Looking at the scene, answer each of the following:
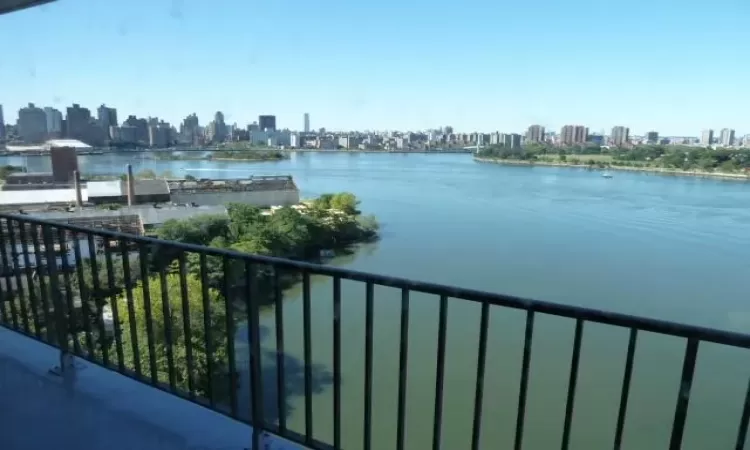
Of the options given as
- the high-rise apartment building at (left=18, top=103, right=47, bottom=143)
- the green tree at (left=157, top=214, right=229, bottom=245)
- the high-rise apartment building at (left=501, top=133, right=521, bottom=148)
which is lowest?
the green tree at (left=157, top=214, right=229, bottom=245)

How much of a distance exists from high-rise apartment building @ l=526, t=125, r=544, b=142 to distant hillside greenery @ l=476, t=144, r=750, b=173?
1468 cm

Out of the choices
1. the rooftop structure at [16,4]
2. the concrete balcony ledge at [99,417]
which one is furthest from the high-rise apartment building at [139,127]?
the concrete balcony ledge at [99,417]

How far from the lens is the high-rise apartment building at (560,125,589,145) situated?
77.8 m

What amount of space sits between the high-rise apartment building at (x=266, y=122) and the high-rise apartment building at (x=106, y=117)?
108 feet

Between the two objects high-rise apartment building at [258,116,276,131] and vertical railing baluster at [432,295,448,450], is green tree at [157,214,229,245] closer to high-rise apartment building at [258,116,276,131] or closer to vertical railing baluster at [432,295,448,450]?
vertical railing baluster at [432,295,448,450]

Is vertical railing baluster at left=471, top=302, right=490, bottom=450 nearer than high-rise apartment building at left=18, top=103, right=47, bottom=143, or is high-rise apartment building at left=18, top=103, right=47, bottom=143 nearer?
vertical railing baluster at left=471, top=302, right=490, bottom=450

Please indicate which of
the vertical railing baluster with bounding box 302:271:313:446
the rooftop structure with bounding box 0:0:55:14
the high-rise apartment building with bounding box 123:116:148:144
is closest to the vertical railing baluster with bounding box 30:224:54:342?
the vertical railing baluster with bounding box 302:271:313:446

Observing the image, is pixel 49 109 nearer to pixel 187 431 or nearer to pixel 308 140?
pixel 187 431

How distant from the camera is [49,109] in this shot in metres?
13.6

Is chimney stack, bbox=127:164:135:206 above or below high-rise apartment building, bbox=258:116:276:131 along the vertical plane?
below

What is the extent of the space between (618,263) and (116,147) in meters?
20.6

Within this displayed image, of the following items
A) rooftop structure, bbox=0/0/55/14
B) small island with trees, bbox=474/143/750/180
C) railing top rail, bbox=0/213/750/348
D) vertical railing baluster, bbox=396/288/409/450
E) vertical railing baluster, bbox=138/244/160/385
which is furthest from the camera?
small island with trees, bbox=474/143/750/180

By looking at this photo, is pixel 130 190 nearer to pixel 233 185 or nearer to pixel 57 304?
pixel 233 185

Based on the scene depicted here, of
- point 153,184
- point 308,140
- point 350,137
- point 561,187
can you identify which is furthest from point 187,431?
point 350,137
